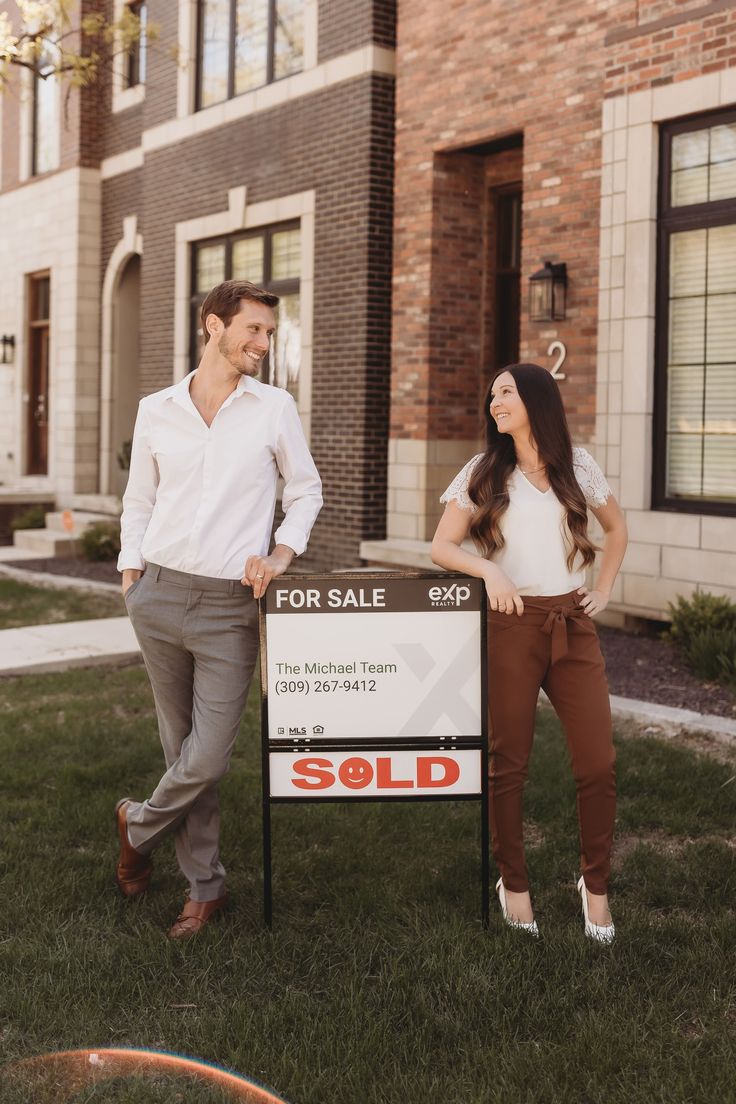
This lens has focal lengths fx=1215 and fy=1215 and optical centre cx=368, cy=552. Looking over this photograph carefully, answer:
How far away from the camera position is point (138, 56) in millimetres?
16531

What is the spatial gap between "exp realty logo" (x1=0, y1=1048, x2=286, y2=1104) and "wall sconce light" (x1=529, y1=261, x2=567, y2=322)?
289 inches

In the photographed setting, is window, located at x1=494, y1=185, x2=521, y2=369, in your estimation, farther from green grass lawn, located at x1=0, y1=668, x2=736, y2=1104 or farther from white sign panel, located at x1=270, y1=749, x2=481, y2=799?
white sign panel, located at x1=270, y1=749, x2=481, y2=799

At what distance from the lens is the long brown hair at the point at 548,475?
3.89m

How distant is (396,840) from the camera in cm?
497

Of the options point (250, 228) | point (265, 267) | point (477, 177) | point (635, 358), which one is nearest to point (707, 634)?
point (635, 358)

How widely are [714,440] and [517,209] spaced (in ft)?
12.9

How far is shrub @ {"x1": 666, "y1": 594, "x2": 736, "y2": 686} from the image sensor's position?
7484 mm

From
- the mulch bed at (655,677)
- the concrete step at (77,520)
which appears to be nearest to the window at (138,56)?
the concrete step at (77,520)

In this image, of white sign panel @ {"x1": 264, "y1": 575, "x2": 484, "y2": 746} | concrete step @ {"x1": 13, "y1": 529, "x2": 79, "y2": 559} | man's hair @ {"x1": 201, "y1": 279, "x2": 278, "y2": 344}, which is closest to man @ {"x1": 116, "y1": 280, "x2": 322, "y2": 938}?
man's hair @ {"x1": 201, "y1": 279, "x2": 278, "y2": 344}

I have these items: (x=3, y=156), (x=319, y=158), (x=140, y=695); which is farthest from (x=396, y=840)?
(x=3, y=156)

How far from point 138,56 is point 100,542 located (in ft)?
23.0

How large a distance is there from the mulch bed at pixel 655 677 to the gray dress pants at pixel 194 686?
145 inches

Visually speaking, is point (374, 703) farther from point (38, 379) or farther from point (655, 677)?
point (38, 379)

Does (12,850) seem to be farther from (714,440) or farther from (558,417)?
(714,440)
